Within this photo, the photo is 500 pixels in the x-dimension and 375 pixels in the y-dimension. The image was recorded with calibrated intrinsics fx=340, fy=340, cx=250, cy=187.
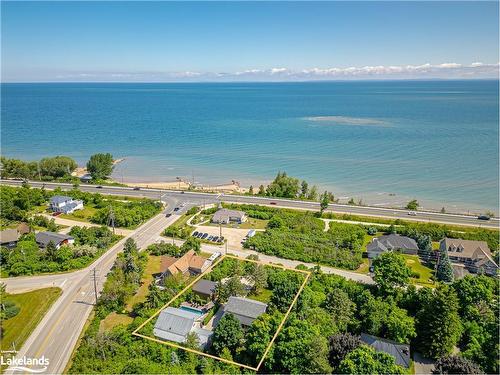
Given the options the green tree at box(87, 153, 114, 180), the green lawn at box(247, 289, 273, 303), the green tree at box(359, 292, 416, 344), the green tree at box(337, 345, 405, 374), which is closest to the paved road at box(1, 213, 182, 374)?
the green lawn at box(247, 289, 273, 303)

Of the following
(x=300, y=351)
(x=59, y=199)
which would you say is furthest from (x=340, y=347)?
(x=59, y=199)

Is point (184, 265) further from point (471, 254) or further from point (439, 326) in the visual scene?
point (471, 254)

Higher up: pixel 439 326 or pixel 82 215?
pixel 439 326

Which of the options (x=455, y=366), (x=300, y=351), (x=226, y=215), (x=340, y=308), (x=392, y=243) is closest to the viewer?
(x=300, y=351)

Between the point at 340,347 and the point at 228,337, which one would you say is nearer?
the point at 340,347

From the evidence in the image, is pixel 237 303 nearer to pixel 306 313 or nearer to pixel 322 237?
pixel 306 313

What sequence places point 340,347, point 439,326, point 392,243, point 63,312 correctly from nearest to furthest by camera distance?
1. point 340,347
2. point 439,326
3. point 63,312
4. point 392,243

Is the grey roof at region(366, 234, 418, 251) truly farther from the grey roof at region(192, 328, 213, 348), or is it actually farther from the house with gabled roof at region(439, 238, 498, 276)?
the grey roof at region(192, 328, 213, 348)
